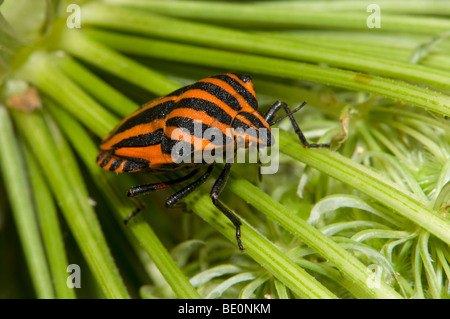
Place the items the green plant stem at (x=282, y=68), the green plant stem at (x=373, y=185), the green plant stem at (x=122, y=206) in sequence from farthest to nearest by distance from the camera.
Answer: the green plant stem at (x=122, y=206) < the green plant stem at (x=282, y=68) < the green plant stem at (x=373, y=185)

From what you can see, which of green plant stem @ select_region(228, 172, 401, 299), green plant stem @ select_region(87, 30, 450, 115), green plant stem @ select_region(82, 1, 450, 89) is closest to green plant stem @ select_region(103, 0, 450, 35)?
green plant stem @ select_region(82, 1, 450, 89)

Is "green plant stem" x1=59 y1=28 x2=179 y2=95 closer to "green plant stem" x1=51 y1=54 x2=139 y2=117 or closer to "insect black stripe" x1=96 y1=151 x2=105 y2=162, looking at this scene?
"green plant stem" x1=51 y1=54 x2=139 y2=117

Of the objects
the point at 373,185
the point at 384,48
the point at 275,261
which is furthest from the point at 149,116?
the point at 384,48

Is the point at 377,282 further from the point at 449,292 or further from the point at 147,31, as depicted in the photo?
the point at 147,31

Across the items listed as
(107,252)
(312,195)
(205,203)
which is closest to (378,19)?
(312,195)

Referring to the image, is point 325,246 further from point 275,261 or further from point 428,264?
point 428,264

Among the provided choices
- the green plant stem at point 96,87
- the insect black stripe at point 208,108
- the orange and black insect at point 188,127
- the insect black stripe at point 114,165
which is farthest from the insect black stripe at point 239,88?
the insect black stripe at point 114,165

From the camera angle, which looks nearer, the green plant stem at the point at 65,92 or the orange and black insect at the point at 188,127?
the orange and black insect at the point at 188,127

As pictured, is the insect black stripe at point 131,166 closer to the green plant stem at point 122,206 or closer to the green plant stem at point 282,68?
the green plant stem at point 122,206
